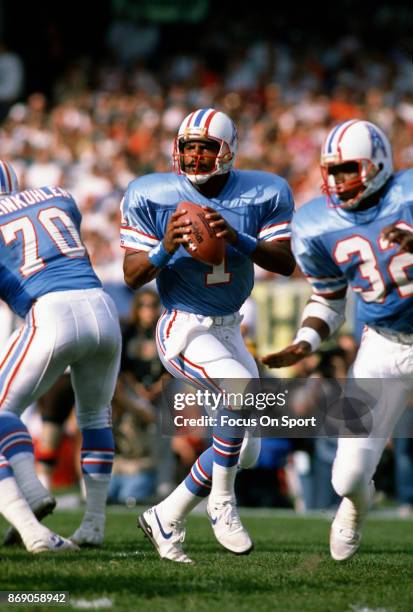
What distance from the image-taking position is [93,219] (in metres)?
12.7

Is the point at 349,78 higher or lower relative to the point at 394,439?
higher

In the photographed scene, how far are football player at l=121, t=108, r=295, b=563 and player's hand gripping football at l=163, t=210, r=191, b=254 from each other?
0.08 metres

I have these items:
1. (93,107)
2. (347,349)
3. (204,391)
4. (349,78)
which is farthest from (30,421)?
(349,78)

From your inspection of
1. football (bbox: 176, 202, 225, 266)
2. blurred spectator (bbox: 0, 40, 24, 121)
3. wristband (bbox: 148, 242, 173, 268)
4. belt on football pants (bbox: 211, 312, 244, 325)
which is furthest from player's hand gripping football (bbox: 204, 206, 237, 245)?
blurred spectator (bbox: 0, 40, 24, 121)

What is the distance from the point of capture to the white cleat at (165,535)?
199 inches

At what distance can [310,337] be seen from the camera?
4848 mm

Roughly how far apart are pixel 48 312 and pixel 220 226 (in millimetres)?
856

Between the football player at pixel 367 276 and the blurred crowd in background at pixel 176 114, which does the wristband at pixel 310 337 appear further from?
the blurred crowd in background at pixel 176 114

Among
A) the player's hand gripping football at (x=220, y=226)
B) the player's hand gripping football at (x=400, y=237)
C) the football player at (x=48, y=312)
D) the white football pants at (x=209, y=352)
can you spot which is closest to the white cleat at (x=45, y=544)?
the football player at (x=48, y=312)

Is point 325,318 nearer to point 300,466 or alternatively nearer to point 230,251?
point 230,251

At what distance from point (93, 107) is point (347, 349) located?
7717 millimetres

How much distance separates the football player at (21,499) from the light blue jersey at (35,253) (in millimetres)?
609

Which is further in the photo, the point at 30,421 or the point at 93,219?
the point at 93,219

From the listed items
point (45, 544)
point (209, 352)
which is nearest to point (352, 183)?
point (209, 352)
